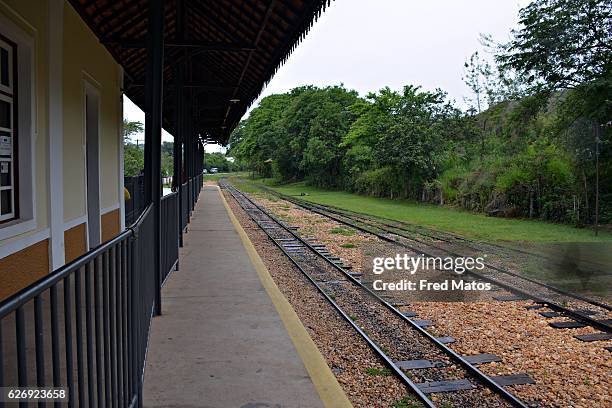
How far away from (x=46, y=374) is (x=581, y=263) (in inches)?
462

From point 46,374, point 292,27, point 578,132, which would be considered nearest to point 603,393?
point 46,374

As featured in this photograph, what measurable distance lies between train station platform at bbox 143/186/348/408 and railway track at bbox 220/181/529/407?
3.36ft

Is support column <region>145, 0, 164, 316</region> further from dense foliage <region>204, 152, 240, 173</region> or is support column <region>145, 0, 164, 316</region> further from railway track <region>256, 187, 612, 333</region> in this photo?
dense foliage <region>204, 152, 240, 173</region>

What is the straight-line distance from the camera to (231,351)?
15.8 feet

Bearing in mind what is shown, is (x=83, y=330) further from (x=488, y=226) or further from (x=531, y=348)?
(x=488, y=226)

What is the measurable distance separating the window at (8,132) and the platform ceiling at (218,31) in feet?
6.64

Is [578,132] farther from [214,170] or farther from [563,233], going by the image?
[214,170]

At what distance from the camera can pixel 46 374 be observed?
1646mm

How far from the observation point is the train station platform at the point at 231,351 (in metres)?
3.88

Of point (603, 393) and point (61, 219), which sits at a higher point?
point (61, 219)

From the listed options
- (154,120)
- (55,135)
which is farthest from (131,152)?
(154,120)

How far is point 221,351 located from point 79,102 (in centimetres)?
429

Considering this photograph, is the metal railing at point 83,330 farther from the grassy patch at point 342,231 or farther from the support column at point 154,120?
the grassy patch at point 342,231
